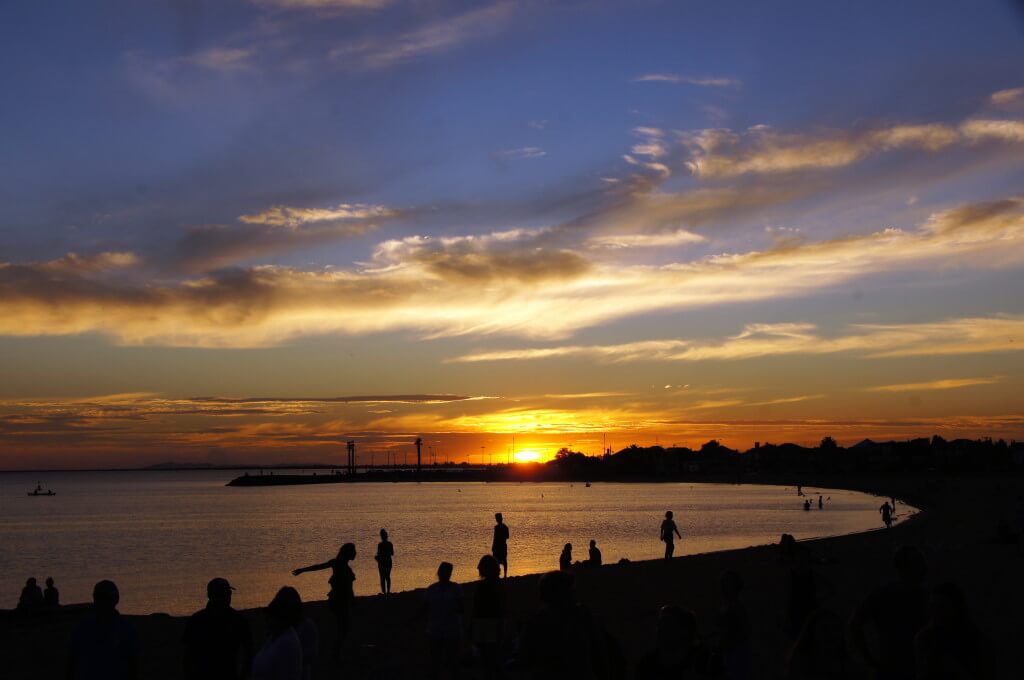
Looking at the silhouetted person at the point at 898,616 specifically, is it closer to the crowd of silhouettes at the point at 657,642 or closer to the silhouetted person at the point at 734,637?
the crowd of silhouettes at the point at 657,642

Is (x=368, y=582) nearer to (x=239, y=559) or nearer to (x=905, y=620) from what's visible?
(x=239, y=559)

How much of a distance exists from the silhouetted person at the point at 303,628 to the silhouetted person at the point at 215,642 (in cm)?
41

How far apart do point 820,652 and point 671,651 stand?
873 mm

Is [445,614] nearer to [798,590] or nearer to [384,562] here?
[798,590]

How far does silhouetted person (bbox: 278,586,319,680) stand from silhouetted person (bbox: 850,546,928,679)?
359 centimetres

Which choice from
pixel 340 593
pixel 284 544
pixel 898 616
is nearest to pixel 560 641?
pixel 898 616

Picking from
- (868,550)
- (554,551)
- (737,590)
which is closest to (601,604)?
(737,590)

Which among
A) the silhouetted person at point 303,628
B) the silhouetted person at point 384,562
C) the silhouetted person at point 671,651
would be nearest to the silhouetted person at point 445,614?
the silhouetted person at point 303,628

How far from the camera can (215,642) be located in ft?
22.2

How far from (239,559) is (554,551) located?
16.8 meters

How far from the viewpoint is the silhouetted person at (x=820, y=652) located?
520 centimetres

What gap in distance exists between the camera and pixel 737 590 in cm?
662

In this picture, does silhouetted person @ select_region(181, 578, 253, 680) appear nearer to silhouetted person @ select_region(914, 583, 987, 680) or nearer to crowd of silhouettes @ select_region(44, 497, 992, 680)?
crowd of silhouettes @ select_region(44, 497, 992, 680)

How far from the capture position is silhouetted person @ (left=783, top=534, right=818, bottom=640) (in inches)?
373
